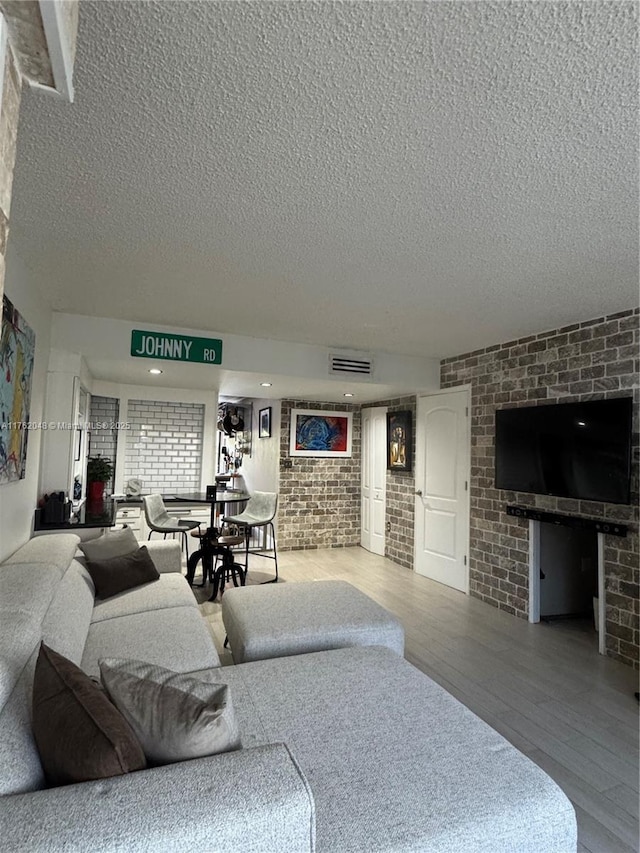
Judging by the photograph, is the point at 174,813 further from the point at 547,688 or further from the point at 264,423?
the point at 264,423

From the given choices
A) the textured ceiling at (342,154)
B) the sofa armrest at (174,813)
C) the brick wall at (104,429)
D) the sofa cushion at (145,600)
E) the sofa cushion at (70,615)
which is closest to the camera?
the sofa armrest at (174,813)

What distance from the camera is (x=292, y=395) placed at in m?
6.09

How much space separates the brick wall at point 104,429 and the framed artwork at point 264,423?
2215 millimetres

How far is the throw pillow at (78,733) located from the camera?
3.54 ft

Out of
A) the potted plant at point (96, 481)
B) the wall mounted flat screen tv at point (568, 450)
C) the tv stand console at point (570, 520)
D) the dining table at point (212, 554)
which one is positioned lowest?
the dining table at point (212, 554)

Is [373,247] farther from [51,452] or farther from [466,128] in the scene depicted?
[51,452]

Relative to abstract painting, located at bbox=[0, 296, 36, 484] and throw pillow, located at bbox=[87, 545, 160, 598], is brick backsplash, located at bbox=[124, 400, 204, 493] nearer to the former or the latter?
throw pillow, located at bbox=[87, 545, 160, 598]

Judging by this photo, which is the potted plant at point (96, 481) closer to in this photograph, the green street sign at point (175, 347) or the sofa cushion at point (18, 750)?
the green street sign at point (175, 347)

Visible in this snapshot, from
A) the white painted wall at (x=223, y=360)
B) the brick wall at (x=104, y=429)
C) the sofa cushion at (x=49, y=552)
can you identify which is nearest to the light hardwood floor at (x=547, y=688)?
the sofa cushion at (x=49, y=552)

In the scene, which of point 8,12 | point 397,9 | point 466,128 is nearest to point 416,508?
point 466,128

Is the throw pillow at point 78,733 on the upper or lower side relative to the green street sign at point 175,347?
lower

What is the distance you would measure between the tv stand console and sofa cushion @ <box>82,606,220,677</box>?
2.78 meters

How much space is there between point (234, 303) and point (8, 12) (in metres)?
2.60

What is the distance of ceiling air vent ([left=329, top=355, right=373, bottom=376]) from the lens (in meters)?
4.64
